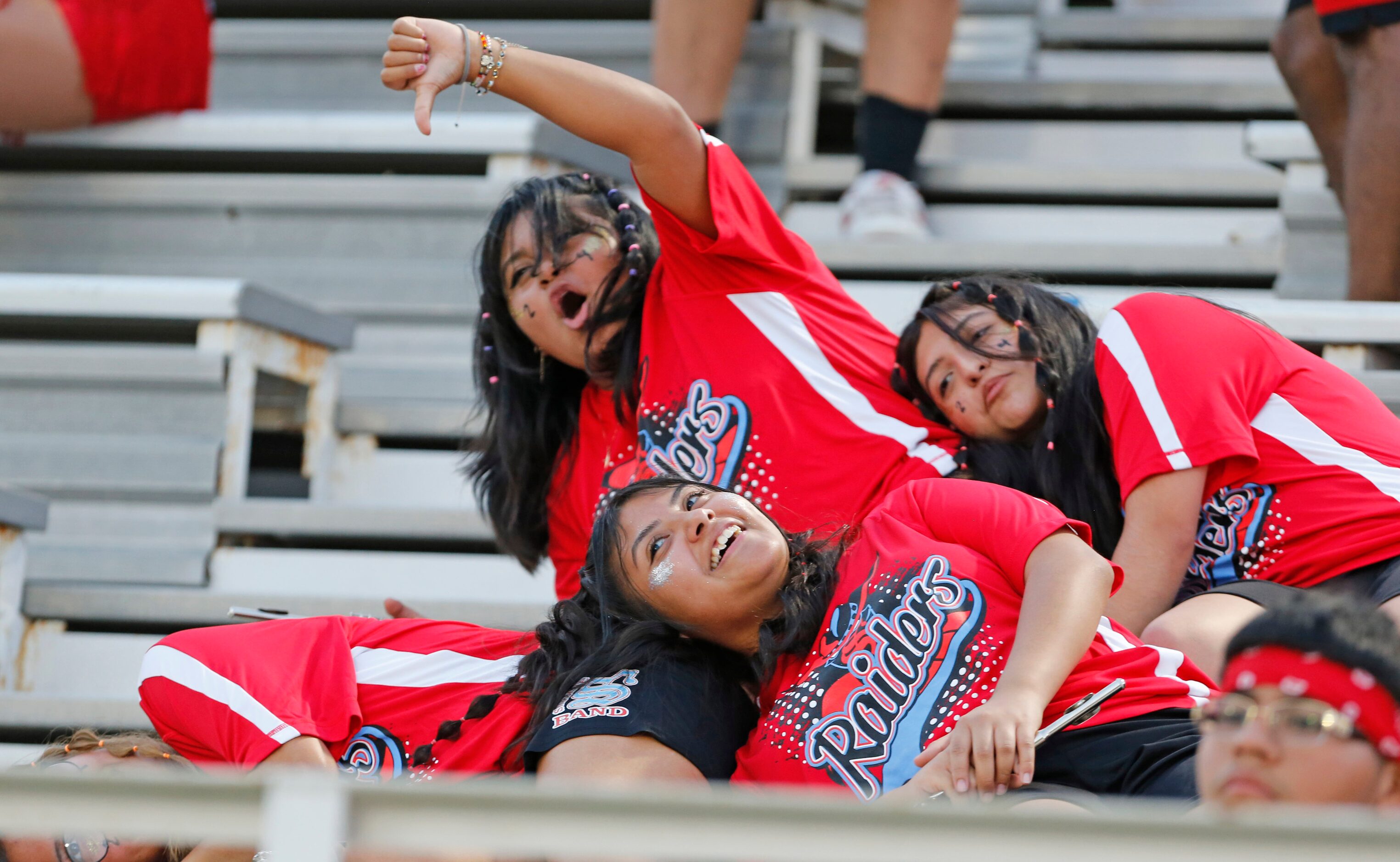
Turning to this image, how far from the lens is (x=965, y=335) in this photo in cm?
170

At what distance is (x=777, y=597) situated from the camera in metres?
1.40

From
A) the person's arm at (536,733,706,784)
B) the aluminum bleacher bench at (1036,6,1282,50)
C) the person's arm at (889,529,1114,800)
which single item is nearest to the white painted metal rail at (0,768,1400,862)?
the person's arm at (889,529,1114,800)

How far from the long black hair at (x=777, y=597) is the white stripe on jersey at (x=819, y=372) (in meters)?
0.19

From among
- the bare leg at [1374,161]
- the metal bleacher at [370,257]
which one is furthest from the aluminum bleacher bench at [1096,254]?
the bare leg at [1374,161]

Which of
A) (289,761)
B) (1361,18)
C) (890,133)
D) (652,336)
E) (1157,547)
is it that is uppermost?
(1361,18)

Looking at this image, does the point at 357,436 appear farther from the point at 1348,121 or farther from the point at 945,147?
the point at 1348,121

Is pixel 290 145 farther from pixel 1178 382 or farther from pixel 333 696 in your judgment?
pixel 1178 382

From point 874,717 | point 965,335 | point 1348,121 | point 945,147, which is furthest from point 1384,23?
point 874,717

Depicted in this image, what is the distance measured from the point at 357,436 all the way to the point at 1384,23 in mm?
1710

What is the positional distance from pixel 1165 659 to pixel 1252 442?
30cm

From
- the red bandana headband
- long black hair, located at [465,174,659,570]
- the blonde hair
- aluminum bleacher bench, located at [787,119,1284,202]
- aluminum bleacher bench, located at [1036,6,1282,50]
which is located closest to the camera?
the red bandana headband

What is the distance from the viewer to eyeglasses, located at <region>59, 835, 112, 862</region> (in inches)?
55.3

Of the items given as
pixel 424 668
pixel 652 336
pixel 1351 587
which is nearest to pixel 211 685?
pixel 424 668

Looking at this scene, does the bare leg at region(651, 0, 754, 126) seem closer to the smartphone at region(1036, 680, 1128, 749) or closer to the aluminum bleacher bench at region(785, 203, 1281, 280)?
the aluminum bleacher bench at region(785, 203, 1281, 280)
